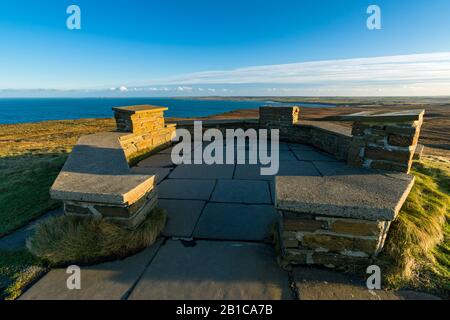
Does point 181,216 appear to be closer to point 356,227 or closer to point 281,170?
point 356,227

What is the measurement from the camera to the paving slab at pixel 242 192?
3.61 m

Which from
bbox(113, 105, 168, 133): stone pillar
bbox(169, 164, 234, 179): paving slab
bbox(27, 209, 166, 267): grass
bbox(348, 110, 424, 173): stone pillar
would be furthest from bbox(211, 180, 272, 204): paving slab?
bbox(113, 105, 168, 133): stone pillar

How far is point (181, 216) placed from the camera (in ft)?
10.4

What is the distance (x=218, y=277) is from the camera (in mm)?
2100

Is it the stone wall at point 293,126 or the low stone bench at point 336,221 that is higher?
the stone wall at point 293,126

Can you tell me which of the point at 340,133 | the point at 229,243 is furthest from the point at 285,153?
the point at 229,243

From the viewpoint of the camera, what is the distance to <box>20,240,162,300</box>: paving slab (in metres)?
1.92

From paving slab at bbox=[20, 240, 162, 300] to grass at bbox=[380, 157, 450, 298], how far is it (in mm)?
2311

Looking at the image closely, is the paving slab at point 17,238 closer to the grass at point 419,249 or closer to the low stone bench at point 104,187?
the low stone bench at point 104,187

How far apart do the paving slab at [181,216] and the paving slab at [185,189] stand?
172 mm

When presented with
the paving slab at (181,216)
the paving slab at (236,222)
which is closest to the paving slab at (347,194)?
the paving slab at (236,222)

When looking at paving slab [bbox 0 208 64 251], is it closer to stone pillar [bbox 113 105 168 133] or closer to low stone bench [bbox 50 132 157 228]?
low stone bench [bbox 50 132 157 228]
